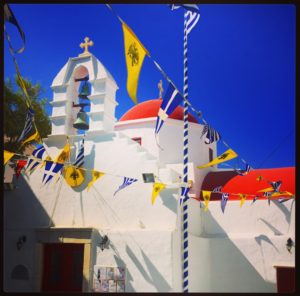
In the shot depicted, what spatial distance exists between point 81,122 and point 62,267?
426cm

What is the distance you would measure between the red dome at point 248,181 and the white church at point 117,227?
0.22 ft

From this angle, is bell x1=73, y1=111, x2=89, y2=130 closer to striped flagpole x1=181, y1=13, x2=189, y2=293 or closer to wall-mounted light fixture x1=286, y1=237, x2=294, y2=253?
striped flagpole x1=181, y1=13, x2=189, y2=293

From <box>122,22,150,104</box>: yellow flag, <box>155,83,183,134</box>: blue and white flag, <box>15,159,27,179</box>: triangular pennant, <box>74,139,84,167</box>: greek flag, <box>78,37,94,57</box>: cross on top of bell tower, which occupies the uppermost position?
Result: <box>78,37,94,57</box>: cross on top of bell tower

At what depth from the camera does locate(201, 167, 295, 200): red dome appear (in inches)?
414

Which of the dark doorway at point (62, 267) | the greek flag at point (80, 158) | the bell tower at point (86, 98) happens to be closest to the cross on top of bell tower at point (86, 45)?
the bell tower at point (86, 98)

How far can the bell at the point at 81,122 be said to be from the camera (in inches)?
397

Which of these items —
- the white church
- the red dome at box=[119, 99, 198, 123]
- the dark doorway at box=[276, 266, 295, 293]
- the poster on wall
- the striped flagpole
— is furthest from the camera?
the red dome at box=[119, 99, 198, 123]

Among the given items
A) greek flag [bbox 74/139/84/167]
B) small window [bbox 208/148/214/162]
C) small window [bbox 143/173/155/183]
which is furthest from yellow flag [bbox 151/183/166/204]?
small window [bbox 208/148/214/162]

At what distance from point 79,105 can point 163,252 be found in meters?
5.29

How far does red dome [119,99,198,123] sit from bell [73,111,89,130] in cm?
332

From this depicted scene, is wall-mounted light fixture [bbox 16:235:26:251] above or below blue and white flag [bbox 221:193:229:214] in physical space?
below

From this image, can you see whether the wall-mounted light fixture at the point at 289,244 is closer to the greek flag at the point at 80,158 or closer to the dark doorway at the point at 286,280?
the dark doorway at the point at 286,280

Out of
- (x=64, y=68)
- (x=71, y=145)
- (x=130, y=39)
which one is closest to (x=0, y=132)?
(x=130, y=39)
